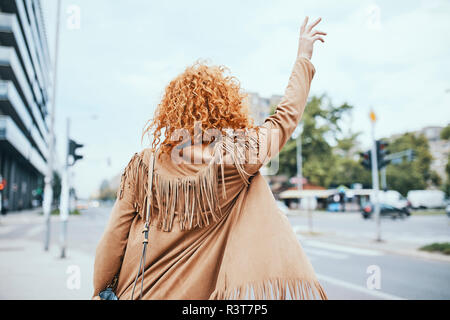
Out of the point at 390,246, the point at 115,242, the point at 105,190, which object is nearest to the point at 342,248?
the point at 390,246

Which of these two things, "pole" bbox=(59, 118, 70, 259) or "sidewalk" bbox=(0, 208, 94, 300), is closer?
"sidewalk" bbox=(0, 208, 94, 300)

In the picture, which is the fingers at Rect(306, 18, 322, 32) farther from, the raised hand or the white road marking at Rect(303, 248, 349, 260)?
the white road marking at Rect(303, 248, 349, 260)

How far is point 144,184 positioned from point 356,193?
43186mm

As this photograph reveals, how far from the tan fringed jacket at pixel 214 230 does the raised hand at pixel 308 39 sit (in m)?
0.04

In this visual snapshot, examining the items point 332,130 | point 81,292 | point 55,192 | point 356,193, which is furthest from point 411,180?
point 81,292

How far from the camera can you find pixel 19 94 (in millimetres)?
33375

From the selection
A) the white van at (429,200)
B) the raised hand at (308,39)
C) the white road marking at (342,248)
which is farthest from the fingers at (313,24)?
the white van at (429,200)

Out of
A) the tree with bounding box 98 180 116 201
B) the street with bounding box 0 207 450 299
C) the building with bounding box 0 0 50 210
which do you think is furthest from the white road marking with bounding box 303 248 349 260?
the tree with bounding box 98 180 116 201

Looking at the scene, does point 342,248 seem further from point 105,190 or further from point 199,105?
point 105,190

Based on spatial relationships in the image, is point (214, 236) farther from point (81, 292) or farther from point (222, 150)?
point (81, 292)

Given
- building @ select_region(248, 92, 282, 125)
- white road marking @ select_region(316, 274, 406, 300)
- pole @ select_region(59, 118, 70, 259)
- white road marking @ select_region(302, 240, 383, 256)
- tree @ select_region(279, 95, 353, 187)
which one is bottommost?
white road marking @ select_region(302, 240, 383, 256)

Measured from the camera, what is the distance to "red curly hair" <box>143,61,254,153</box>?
1.29 meters

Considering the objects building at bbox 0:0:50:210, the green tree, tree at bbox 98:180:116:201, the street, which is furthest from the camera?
tree at bbox 98:180:116:201
